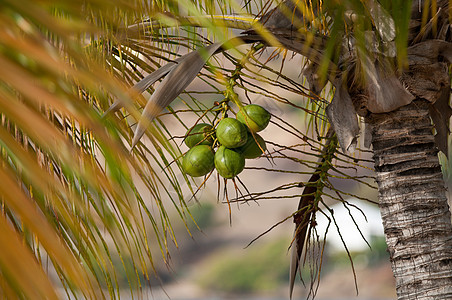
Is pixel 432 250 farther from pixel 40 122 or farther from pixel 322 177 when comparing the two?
pixel 40 122

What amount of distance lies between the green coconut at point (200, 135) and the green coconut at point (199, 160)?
1 centimetres

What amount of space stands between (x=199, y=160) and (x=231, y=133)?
0.06 metres

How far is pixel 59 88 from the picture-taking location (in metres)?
0.24

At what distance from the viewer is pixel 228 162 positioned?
698 millimetres

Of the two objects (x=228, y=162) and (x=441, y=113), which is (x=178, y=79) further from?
(x=441, y=113)

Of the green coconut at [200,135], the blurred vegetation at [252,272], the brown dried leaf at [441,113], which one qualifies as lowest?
the green coconut at [200,135]

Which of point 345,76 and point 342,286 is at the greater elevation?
point 342,286

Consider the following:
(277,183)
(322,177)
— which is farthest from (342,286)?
(322,177)

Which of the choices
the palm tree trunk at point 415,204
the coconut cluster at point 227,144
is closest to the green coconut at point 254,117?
the coconut cluster at point 227,144

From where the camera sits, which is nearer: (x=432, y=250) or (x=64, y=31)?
(x=64, y=31)

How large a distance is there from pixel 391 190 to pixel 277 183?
11.8m

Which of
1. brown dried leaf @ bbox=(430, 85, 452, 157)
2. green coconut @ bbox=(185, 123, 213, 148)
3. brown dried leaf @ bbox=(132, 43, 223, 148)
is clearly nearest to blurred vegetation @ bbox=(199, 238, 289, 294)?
brown dried leaf @ bbox=(430, 85, 452, 157)

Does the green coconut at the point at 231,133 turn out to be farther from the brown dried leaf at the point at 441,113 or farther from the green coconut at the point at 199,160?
the brown dried leaf at the point at 441,113

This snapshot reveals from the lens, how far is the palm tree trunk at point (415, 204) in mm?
742
